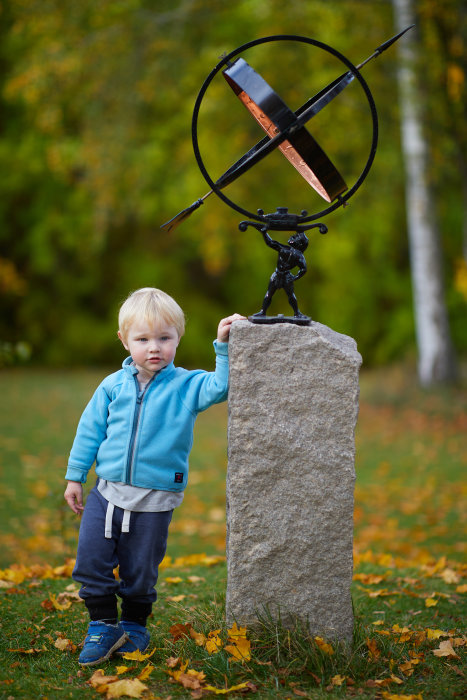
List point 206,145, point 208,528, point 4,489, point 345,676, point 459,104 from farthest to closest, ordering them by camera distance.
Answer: point 206,145, point 459,104, point 4,489, point 208,528, point 345,676

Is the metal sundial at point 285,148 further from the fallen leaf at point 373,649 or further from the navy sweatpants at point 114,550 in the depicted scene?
the fallen leaf at point 373,649

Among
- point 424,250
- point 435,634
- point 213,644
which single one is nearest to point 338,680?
point 213,644

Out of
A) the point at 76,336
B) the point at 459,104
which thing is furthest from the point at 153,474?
the point at 76,336

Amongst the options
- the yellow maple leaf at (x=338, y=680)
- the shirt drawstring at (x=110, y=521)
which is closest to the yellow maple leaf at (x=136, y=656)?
the shirt drawstring at (x=110, y=521)

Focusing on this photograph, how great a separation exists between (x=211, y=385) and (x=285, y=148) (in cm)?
113

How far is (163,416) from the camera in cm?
311

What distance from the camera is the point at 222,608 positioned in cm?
340

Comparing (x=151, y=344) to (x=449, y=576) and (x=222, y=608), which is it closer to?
(x=222, y=608)

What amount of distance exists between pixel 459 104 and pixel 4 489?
319 inches

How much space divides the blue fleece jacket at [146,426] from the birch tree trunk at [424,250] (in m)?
8.38

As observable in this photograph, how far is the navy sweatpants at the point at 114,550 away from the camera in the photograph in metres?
3.05

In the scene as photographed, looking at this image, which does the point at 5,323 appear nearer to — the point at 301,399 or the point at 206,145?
the point at 206,145

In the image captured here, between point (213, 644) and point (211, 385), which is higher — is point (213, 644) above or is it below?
below

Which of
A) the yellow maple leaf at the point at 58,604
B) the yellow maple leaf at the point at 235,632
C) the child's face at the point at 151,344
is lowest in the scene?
the yellow maple leaf at the point at 58,604
